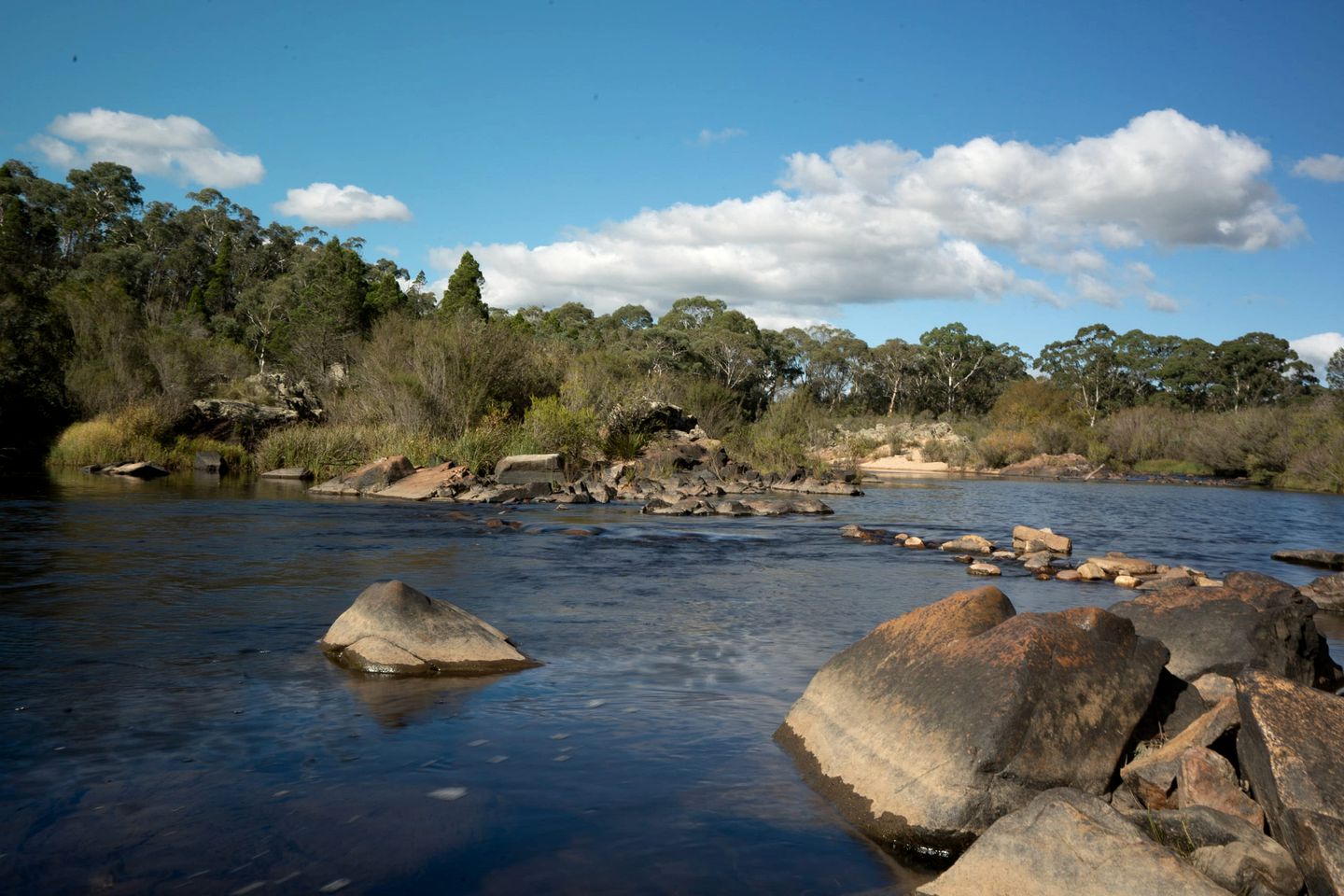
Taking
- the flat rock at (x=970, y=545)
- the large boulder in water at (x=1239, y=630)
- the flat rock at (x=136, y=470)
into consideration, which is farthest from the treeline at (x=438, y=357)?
the large boulder in water at (x=1239, y=630)

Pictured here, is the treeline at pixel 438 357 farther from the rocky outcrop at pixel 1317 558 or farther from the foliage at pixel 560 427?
the rocky outcrop at pixel 1317 558

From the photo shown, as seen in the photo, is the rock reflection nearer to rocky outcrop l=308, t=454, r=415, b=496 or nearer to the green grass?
rocky outcrop l=308, t=454, r=415, b=496

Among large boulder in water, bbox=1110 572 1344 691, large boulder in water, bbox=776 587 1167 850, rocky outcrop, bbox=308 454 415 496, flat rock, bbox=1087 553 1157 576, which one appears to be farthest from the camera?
rocky outcrop, bbox=308 454 415 496

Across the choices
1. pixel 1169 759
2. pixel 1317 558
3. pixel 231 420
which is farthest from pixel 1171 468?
pixel 1169 759

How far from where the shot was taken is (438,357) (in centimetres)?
2970

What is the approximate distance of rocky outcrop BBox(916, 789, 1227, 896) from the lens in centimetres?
349

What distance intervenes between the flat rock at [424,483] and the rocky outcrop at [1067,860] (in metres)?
21.3

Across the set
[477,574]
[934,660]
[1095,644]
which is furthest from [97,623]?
[1095,644]

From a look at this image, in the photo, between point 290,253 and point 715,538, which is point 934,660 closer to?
point 715,538

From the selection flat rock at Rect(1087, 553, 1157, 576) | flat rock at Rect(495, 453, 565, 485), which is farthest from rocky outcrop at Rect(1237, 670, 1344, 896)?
flat rock at Rect(495, 453, 565, 485)

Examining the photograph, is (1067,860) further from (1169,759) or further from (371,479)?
(371,479)

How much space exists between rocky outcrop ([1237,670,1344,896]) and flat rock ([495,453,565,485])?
2304 centimetres

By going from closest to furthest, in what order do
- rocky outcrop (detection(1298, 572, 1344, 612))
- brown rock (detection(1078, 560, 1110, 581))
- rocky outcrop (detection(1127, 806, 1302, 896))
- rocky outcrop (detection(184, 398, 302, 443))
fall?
1. rocky outcrop (detection(1127, 806, 1302, 896))
2. rocky outcrop (detection(1298, 572, 1344, 612))
3. brown rock (detection(1078, 560, 1110, 581))
4. rocky outcrop (detection(184, 398, 302, 443))

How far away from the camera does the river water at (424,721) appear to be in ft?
13.5
